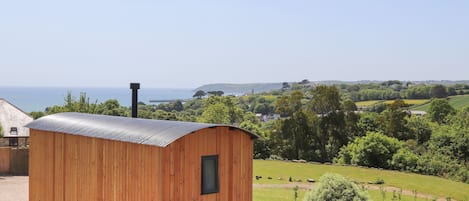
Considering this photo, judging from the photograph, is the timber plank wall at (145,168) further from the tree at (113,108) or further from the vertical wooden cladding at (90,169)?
the tree at (113,108)

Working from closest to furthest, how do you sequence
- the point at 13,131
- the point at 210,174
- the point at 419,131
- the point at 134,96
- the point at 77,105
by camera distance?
the point at 210,174
the point at 134,96
the point at 13,131
the point at 77,105
the point at 419,131

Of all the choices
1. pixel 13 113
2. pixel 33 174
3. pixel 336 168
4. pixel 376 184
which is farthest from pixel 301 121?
pixel 33 174

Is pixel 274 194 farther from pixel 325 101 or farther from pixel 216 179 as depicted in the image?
pixel 325 101

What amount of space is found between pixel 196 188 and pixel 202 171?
1.13 feet

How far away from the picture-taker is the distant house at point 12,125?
2730 centimetres

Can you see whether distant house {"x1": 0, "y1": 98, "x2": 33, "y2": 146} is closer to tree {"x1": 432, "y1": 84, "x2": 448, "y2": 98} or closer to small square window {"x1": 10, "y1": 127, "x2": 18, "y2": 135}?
small square window {"x1": 10, "y1": 127, "x2": 18, "y2": 135}

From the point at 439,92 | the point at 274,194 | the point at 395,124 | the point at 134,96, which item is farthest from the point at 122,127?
the point at 439,92

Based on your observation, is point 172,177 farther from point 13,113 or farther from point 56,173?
point 13,113

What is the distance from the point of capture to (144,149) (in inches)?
360

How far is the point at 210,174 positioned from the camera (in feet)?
31.2

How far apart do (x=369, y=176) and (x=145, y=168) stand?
17451 millimetres

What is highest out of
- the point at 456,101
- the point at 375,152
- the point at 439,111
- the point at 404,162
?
the point at 456,101

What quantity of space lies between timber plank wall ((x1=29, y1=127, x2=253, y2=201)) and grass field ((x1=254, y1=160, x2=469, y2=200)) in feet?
36.9

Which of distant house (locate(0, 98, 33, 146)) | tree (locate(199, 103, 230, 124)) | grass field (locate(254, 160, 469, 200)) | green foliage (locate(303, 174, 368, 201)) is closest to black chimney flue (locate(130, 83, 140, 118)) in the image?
green foliage (locate(303, 174, 368, 201))
